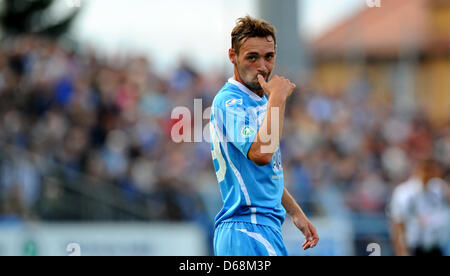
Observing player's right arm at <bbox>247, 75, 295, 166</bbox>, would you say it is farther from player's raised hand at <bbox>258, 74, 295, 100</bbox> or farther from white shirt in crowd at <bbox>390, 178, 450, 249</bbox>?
white shirt in crowd at <bbox>390, 178, 450, 249</bbox>

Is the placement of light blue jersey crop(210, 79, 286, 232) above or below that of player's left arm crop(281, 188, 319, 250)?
above

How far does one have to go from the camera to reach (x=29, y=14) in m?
32.2

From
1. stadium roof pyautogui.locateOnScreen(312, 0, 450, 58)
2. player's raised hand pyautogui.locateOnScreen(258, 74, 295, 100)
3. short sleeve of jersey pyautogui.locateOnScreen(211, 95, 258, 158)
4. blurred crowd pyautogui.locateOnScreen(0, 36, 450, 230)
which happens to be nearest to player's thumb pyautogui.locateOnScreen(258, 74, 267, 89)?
player's raised hand pyautogui.locateOnScreen(258, 74, 295, 100)

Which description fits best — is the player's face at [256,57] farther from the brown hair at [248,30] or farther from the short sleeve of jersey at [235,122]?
the short sleeve of jersey at [235,122]

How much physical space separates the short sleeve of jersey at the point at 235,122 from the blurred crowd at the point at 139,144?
8.27 meters

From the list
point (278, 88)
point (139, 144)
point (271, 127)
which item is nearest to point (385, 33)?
point (139, 144)

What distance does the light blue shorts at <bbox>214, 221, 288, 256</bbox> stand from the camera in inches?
210

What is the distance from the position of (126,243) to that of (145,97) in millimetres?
3028

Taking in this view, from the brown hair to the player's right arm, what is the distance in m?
0.44

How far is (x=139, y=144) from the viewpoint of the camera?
14.5 meters

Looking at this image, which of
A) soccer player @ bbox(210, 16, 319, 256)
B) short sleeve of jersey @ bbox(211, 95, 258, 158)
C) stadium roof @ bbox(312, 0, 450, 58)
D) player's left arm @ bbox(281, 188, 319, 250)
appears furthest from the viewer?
stadium roof @ bbox(312, 0, 450, 58)

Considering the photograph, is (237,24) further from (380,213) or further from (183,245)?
(380,213)

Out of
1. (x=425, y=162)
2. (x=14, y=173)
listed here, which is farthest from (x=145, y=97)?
(x=425, y=162)

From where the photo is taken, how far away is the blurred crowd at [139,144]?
13570 millimetres
